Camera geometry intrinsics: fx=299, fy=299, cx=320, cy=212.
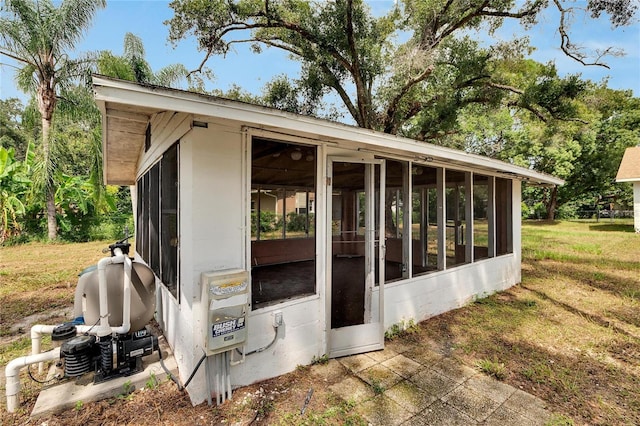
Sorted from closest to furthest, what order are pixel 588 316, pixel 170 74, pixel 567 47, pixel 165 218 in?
pixel 165 218 → pixel 588 316 → pixel 567 47 → pixel 170 74

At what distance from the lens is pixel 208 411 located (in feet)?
8.42

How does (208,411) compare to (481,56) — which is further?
(481,56)

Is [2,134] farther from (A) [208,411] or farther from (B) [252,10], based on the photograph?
(A) [208,411]

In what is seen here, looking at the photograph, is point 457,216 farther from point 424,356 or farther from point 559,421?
point 559,421

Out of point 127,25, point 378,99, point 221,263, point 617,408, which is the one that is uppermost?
point 127,25

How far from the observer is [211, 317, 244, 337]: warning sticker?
2486 mm

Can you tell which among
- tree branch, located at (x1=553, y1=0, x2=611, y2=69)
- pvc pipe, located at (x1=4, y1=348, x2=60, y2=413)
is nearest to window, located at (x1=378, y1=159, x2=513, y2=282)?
pvc pipe, located at (x1=4, y1=348, x2=60, y2=413)

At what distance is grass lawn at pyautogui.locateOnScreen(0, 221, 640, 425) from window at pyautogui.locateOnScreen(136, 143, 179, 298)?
1275 millimetres

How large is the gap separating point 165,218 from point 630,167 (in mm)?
23444

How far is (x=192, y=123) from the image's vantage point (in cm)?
253

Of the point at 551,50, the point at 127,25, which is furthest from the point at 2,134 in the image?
the point at 551,50

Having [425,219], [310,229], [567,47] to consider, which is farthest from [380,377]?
[567,47]

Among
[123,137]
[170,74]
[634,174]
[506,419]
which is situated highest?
[170,74]

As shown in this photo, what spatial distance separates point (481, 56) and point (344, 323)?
390 inches
